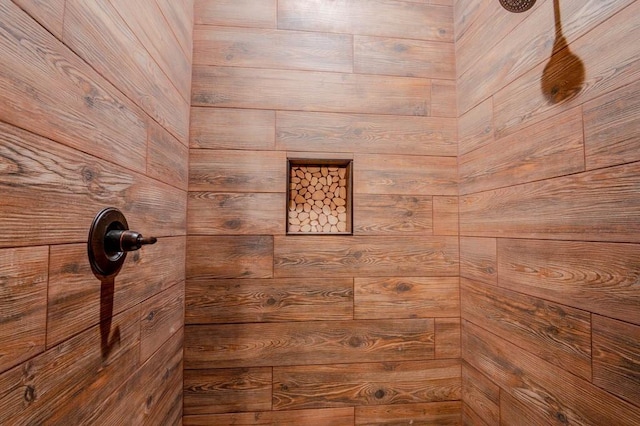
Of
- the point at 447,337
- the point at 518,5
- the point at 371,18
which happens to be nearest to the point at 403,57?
the point at 371,18

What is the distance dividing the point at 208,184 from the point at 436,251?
45.9 inches

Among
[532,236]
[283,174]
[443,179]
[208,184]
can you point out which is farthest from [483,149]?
[208,184]

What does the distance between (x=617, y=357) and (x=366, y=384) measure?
1.00 metres

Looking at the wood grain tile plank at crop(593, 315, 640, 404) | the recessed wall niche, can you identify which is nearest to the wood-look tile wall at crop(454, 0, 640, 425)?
the wood grain tile plank at crop(593, 315, 640, 404)

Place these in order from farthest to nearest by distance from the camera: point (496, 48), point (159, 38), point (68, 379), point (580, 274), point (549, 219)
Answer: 1. point (496, 48)
2. point (159, 38)
3. point (549, 219)
4. point (580, 274)
5. point (68, 379)

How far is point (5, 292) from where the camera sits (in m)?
0.55

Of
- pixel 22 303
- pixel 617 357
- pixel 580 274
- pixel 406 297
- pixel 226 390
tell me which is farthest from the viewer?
pixel 406 297

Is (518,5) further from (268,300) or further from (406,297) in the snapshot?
(268,300)

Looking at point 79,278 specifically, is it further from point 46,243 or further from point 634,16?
point 634,16

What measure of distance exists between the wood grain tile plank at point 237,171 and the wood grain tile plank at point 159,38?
147 mm

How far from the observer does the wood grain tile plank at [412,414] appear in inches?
60.6

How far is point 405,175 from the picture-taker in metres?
1.62

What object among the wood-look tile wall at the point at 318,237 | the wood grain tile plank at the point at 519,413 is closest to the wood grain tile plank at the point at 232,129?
the wood-look tile wall at the point at 318,237

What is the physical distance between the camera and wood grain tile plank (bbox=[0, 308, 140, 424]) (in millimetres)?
572
